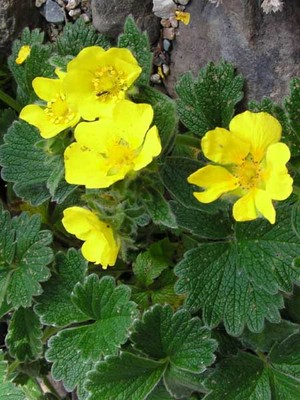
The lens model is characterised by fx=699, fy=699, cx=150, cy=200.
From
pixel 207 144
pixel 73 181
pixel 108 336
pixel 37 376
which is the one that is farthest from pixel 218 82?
Answer: pixel 37 376

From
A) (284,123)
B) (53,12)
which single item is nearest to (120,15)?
(53,12)

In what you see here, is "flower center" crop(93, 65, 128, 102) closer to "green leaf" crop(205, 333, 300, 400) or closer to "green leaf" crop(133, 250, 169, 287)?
"green leaf" crop(133, 250, 169, 287)

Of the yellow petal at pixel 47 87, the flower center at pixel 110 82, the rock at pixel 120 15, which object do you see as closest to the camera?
the flower center at pixel 110 82

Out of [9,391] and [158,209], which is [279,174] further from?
[9,391]

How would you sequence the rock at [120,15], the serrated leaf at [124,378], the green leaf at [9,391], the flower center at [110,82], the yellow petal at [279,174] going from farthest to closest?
the green leaf at [9,391] < the rock at [120,15] < the serrated leaf at [124,378] < the flower center at [110,82] < the yellow petal at [279,174]

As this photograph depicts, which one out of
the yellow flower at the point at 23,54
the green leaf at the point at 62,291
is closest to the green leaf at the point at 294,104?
the green leaf at the point at 62,291

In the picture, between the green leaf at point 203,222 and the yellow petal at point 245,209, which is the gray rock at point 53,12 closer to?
the green leaf at point 203,222

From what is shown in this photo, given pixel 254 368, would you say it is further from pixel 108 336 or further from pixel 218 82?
pixel 218 82
